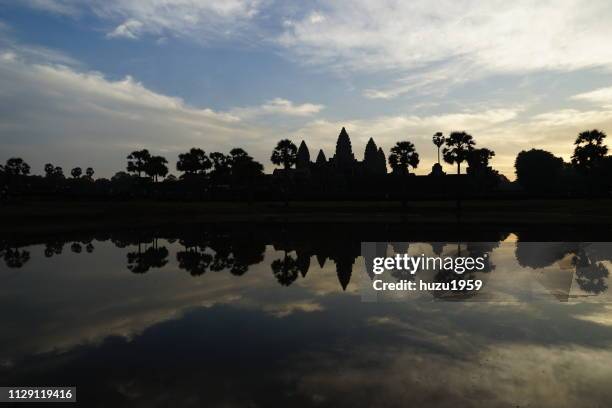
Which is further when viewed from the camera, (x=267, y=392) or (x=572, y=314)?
(x=572, y=314)

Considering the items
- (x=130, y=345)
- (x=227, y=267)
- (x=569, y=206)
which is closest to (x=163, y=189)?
(x=569, y=206)

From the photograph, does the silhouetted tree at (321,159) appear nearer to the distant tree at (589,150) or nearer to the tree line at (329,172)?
the tree line at (329,172)

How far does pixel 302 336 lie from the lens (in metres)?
10.2

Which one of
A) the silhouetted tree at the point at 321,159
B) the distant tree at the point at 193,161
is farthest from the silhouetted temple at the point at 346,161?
the distant tree at the point at 193,161

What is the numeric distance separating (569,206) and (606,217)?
14.9m

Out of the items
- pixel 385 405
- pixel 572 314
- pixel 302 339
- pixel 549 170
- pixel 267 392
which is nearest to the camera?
pixel 385 405

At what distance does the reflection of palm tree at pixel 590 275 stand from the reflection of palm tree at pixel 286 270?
36.0 feet

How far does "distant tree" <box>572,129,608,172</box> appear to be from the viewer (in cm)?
7712

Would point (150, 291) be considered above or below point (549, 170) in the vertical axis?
below

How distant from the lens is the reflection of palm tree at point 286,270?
17078 millimetres

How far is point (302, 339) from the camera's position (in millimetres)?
9953

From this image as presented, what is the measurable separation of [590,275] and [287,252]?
50.0ft

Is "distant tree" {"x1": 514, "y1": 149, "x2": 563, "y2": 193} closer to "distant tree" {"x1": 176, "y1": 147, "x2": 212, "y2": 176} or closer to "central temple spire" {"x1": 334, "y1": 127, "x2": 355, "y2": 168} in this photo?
"central temple spire" {"x1": 334, "y1": 127, "x2": 355, "y2": 168}

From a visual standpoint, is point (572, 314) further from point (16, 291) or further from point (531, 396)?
point (16, 291)
